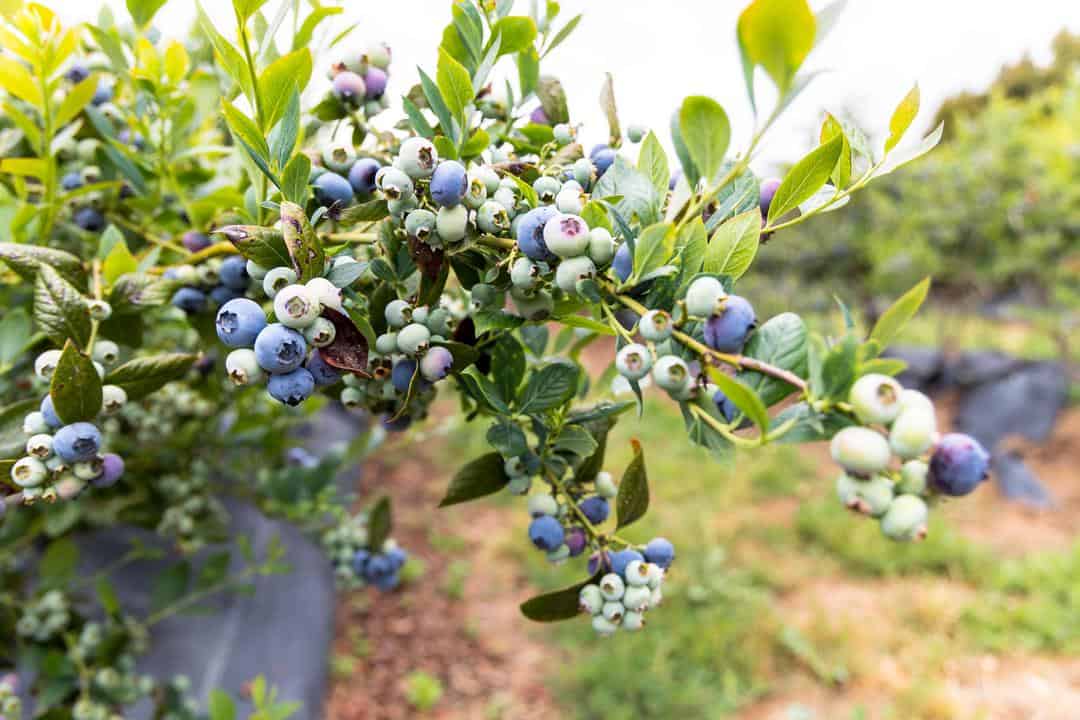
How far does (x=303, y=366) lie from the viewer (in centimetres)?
51

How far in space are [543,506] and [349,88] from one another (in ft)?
1.49

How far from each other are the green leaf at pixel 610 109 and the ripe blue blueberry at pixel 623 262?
0.26 m

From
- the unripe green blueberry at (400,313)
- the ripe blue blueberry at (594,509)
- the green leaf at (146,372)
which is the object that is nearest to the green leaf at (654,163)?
the unripe green blueberry at (400,313)

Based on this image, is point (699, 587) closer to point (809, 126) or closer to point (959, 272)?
point (959, 272)

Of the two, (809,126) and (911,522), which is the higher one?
(911,522)

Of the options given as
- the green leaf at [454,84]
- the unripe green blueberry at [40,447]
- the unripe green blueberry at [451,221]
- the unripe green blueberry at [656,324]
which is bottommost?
the unripe green blueberry at [40,447]

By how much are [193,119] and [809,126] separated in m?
7.47

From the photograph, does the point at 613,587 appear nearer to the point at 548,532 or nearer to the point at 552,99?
the point at 548,532

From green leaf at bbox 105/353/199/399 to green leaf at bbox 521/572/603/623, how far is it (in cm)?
38

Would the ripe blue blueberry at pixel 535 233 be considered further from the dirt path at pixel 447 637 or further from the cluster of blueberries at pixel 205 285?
the dirt path at pixel 447 637

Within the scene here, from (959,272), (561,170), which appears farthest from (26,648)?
(959,272)

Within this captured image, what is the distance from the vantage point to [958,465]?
1.21ft

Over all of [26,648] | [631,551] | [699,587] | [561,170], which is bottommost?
[699,587]

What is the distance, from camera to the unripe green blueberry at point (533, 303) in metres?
0.54
